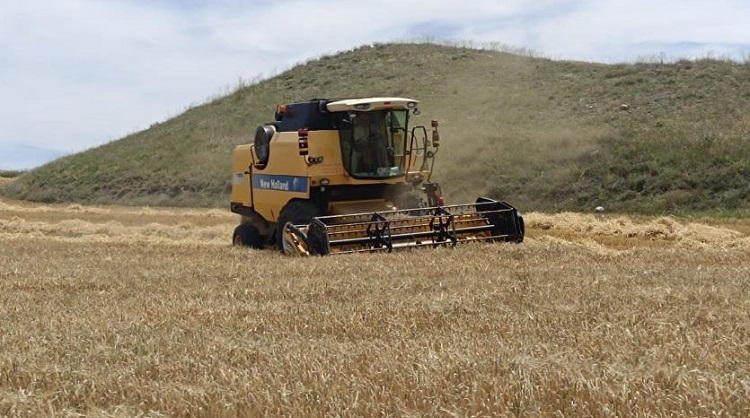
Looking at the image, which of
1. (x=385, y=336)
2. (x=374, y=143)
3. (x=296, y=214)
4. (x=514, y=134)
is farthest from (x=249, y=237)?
(x=514, y=134)

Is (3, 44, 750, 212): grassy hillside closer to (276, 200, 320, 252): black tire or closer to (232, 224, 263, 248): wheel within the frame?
(232, 224, 263, 248): wheel

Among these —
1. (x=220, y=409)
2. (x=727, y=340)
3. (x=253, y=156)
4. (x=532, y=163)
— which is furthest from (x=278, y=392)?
(x=532, y=163)

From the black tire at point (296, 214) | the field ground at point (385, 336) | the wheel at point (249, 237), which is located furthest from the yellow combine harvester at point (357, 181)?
the field ground at point (385, 336)

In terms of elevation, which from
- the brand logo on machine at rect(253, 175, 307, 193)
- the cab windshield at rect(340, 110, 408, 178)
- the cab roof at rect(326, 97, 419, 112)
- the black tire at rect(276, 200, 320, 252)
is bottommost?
the black tire at rect(276, 200, 320, 252)

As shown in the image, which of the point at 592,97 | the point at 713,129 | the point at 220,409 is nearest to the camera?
the point at 220,409

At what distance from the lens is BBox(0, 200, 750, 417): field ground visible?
3867mm

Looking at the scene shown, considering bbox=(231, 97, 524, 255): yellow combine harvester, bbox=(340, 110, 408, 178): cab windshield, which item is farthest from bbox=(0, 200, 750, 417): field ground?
bbox=(340, 110, 408, 178): cab windshield

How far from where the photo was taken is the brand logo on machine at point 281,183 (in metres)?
13.8

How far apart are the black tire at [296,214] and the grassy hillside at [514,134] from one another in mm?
11379

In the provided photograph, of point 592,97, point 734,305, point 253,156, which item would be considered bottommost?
point 734,305

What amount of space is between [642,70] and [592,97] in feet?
11.7

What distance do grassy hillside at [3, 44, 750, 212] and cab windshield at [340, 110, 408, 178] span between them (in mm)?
9918

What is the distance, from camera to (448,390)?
13.1 feet

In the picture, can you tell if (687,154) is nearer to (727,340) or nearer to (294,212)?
(294,212)
